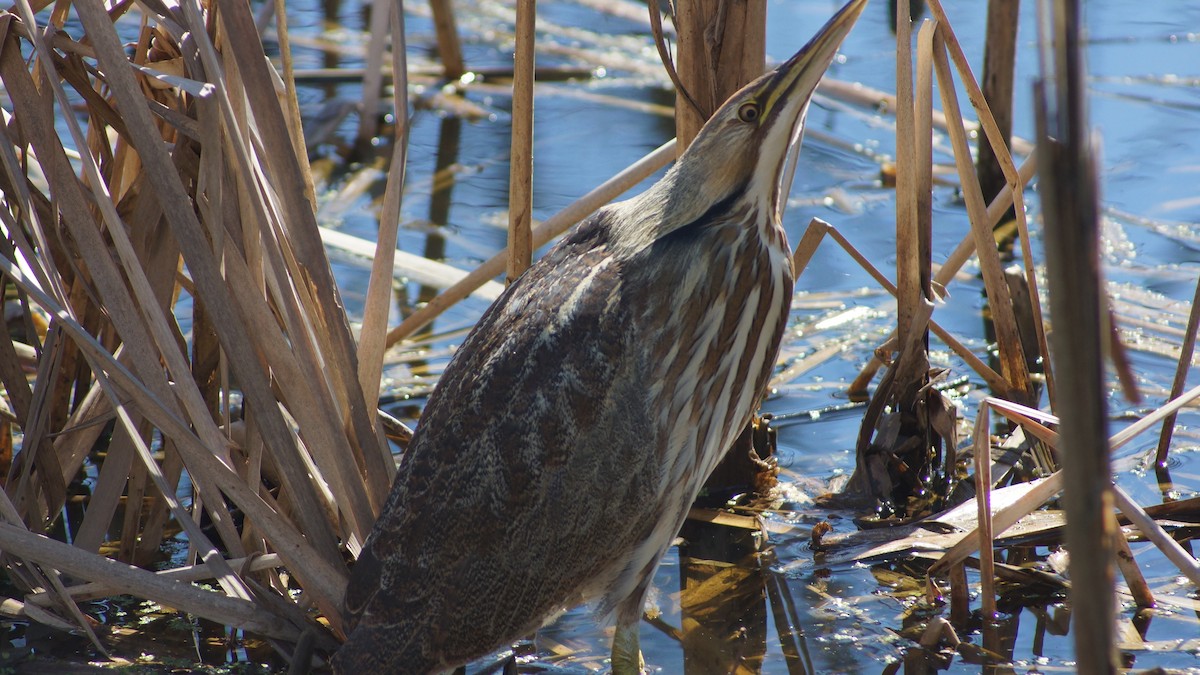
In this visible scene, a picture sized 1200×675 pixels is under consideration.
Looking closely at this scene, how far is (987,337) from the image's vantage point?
150 inches

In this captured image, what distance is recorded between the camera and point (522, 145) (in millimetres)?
2621

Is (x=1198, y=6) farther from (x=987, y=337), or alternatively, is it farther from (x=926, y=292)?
(x=926, y=292)

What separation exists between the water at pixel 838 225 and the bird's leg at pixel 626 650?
0.43 ft

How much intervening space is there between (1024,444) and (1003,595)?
0.59m

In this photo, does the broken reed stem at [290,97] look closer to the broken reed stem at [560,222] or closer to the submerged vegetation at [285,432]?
the submerged vegetation at [285,432]

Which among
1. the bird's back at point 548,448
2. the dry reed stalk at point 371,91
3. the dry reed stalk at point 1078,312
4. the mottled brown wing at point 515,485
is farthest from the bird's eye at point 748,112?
the dry reed stalk at point 371,91

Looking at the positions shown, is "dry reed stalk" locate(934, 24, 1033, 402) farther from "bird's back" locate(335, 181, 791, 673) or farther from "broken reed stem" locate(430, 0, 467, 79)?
"broken reed stem" locate(430, 0, 467, 79)

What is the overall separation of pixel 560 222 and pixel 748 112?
41.7 inches

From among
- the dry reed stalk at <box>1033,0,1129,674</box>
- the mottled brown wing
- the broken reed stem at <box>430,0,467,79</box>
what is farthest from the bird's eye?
Result: the broken reed stem at <box>430,0,467,79</box>

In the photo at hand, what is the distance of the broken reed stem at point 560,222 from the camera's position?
9.93ft

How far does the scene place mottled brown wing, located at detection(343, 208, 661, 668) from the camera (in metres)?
2.12

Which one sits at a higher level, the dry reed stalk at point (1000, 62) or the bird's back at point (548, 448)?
the dry reed stalk at point (1000, 62)

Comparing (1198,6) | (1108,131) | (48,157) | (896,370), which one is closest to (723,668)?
(896,370)

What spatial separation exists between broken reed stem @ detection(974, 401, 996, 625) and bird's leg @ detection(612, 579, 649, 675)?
2.11 ft
